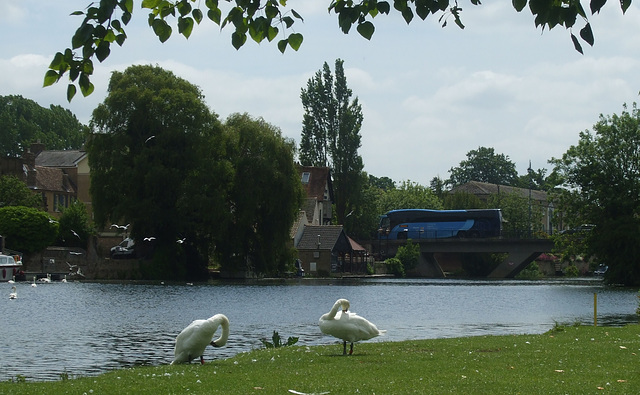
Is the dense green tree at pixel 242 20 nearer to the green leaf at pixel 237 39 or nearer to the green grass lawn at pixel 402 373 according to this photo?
the green leaf at pixel 237 39

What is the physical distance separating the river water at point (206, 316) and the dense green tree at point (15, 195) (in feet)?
97.5

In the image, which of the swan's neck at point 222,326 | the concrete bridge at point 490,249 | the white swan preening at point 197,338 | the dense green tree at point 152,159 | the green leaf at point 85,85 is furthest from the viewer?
the concrete bridge at point 490,249

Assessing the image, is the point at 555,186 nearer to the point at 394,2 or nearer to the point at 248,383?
the point at 248,383

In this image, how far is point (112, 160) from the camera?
216 feet

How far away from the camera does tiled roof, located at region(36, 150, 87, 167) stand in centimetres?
11838

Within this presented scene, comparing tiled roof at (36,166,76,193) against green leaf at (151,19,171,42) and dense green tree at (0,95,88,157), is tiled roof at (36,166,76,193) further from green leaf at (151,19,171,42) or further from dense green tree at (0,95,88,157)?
green leaf at (151,19,171,42)

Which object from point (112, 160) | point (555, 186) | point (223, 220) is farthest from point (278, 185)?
point (555, 186)

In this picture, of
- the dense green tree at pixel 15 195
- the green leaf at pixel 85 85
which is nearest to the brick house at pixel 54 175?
the dense green tree at pixel 15 195

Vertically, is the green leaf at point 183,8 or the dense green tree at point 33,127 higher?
the dense green tree at point 33,127

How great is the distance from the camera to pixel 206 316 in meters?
34.6

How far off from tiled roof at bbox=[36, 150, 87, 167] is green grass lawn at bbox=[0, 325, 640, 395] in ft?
344

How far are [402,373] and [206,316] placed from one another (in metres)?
22.0

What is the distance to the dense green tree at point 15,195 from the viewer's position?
3391 inches

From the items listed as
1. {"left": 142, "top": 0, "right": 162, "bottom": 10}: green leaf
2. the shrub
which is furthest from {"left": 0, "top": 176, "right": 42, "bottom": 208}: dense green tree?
{"left": 142, "top": 0, "right": 162, "bottom": 10}: green leaf
